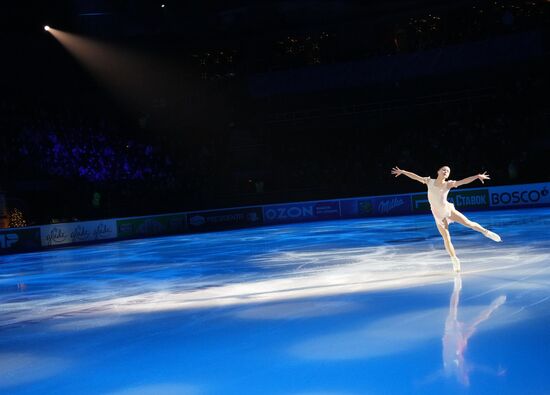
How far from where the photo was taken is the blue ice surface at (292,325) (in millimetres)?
5004

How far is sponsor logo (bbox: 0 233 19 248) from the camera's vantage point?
73.2 feet

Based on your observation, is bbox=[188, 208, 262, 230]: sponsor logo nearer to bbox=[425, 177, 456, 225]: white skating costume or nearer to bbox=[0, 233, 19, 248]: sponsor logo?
bbox=[0, 233, 19, 248]: sponsor logo

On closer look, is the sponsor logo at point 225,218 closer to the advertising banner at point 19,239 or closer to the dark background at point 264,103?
the dark background at point 264,103

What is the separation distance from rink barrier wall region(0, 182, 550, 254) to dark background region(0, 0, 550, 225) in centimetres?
96

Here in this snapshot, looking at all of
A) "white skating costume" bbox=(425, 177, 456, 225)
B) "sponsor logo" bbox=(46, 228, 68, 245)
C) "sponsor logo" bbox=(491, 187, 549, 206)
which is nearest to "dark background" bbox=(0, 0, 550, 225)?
"sponsor logo" bbox=(491, 187, 549, 206)

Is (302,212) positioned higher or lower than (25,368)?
higher

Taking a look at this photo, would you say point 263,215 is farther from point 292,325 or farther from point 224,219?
point 292,325

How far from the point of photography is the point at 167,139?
3294 cm

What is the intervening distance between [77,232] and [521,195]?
1829 centimetres

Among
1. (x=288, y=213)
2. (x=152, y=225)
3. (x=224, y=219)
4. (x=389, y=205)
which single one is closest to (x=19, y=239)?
(x=152, y=225)

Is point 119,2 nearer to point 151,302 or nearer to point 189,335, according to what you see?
point 151,302

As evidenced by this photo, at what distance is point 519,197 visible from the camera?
26.5 metres

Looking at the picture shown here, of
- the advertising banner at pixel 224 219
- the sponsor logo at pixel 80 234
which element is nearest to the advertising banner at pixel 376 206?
the advertising banner at pixel 224 219

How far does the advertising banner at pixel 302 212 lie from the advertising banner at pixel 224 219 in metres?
0.59
